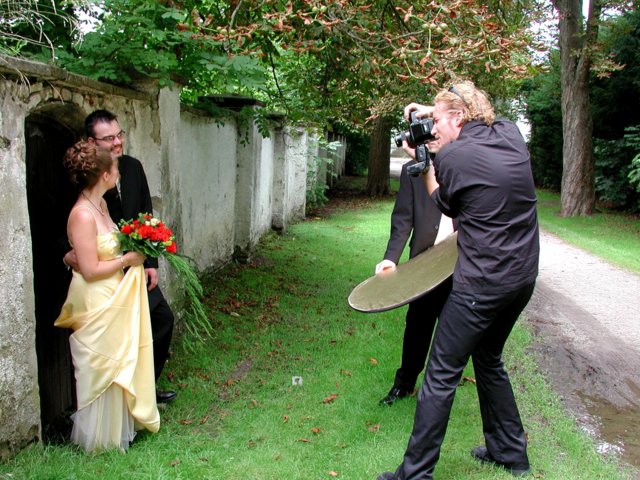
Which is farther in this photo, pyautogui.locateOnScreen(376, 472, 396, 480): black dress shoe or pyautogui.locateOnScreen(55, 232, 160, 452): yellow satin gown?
pyautogui.locateOnScreen(55, 232, 160, 452): yellow satin gown

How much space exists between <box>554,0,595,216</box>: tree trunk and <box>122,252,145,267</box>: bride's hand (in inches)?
555

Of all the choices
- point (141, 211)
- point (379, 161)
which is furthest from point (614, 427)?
point (379, 161)

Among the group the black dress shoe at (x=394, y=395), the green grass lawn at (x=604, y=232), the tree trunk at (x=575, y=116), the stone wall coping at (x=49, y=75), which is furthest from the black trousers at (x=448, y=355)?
the tree trunk at (x=575, y=116)

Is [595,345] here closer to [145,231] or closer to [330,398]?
[330,398]

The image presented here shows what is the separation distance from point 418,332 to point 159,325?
177cm

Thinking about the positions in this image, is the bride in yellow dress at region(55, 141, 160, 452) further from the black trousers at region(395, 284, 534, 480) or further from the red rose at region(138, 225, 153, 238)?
the black trousers at region(395, 284, 534, 480)

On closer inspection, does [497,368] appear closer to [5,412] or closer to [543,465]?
[543,465]

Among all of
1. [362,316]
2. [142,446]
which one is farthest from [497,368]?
[362,316]

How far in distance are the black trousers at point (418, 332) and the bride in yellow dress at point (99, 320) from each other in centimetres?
183

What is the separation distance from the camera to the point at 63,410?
4352 mm

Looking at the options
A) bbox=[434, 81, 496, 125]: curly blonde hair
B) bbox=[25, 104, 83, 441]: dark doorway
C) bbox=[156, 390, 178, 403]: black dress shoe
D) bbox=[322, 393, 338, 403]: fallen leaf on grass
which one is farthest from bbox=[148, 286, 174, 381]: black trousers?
bbox=[434, 81, 496, 125]: curly blonde hair

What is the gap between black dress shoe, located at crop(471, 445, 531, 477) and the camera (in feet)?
11.4

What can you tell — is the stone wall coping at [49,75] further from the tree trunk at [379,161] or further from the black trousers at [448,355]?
the tree trunk at [379,161]

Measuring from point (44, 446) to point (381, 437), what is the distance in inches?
78.7
